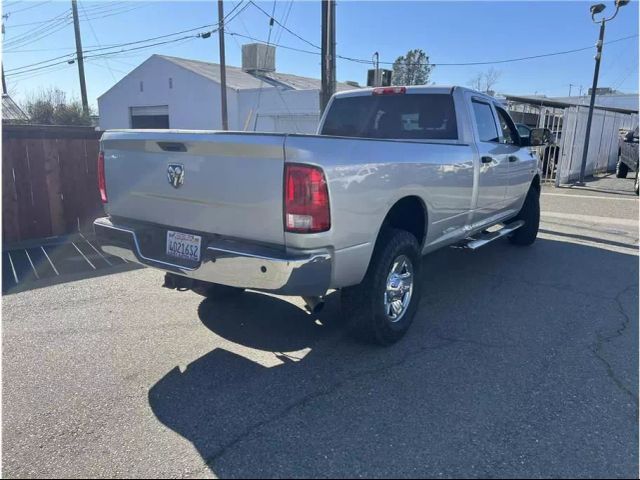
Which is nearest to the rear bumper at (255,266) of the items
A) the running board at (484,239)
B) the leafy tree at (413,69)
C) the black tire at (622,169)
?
the running board at (484,239)

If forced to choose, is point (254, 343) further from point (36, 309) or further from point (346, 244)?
point (36, 309)

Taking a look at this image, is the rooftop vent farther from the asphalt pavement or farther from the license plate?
the license plate

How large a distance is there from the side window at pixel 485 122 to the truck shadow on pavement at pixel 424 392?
68.5 inches

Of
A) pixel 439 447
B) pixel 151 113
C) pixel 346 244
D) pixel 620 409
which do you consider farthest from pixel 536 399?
pixel 151 113

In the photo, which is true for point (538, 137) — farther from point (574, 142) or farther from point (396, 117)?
point (574, 142)

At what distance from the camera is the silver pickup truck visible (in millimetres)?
2939

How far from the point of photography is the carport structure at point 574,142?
49.7ft

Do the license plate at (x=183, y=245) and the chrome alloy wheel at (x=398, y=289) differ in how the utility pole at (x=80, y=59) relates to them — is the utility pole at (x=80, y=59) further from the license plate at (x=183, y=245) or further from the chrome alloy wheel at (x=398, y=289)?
the chrome alloy wheel at (x=398, y=289)

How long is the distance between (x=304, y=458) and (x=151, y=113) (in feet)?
103

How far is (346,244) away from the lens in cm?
314

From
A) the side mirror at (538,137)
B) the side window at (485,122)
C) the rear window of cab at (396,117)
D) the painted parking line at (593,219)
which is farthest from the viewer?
the painted parking line at (593,219)

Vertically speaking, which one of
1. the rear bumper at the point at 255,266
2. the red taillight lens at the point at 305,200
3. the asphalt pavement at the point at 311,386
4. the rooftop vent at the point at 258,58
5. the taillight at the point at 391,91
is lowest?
the asphalt pavement at the point at 311,386

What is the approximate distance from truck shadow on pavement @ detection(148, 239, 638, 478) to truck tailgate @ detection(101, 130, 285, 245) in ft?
3.41

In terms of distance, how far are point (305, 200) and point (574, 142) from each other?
15.3 meters
